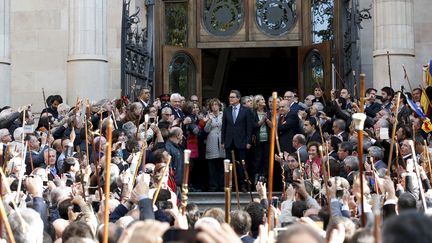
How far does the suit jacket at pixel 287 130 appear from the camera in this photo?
18.3m

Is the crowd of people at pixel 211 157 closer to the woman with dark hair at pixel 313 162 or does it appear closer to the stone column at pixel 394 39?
the woman with dark hair at pixel 313 162

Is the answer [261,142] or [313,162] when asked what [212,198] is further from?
[313,162]

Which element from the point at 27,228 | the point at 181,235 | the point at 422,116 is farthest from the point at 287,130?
the point at 181,235

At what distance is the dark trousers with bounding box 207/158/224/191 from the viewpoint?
1855 centimetres

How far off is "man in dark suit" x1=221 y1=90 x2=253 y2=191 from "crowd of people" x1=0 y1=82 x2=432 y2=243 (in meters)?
0.02

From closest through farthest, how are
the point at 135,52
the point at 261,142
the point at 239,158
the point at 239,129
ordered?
the point at 239,129 → the point at 261,142 → the point at 239,158 → the point at 135,52

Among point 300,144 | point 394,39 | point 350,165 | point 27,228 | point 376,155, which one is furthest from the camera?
point 394,39

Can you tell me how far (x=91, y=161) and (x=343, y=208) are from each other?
6.81m

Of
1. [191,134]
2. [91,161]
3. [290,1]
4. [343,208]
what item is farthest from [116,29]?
[343,208]

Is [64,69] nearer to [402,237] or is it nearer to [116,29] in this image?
[116,29]

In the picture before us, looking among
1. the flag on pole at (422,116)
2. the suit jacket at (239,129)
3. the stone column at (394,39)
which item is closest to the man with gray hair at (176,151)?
the suit jacket at (239,129)

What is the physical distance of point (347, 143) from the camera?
15.8 meters

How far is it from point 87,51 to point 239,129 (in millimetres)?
4690

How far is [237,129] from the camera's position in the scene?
18.3m
